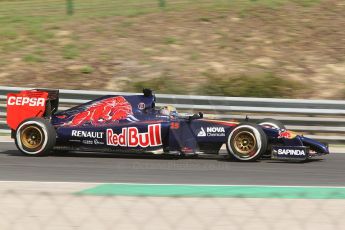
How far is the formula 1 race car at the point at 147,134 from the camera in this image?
1141 cm

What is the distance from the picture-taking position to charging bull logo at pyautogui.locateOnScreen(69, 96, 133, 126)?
38.7ft

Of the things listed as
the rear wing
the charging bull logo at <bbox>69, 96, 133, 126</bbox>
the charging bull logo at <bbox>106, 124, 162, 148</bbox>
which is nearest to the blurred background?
the rear wing

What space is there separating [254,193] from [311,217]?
5.02 ft

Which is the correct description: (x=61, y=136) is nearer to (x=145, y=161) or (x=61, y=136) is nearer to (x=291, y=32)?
(x=145, y=161)

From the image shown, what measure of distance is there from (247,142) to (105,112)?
2167mm

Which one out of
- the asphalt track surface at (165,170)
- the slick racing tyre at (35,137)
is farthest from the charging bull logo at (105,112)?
the asphalt track surface at (165,170)

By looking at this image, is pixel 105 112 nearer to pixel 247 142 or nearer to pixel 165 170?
pixel 165 170

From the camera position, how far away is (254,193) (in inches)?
351

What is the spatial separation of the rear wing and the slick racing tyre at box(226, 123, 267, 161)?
294cm

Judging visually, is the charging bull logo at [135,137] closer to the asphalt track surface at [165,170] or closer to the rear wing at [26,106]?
the asphalt track surface at [165,170]

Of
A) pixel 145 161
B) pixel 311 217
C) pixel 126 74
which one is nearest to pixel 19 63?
pixel 126 74

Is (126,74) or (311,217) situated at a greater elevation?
(126,74)

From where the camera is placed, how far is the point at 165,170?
1090 cm

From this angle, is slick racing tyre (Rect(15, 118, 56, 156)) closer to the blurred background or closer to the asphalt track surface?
the asphalt track surface
